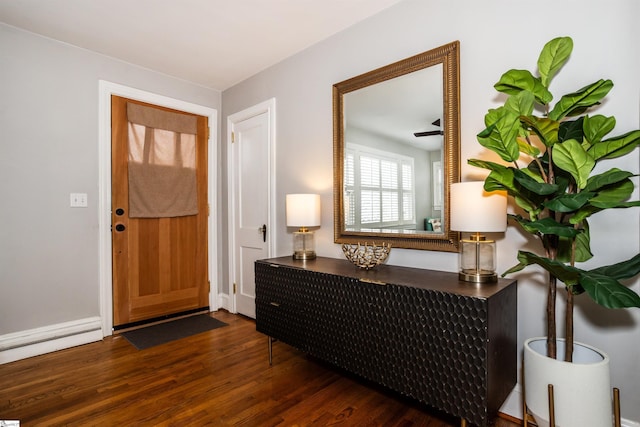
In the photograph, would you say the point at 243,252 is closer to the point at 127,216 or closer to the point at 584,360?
the point at 127,216

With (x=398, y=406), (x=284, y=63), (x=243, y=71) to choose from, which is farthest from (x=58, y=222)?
(x=398, y=406)

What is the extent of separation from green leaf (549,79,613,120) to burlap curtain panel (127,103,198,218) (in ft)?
10.2

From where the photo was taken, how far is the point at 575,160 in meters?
1.26

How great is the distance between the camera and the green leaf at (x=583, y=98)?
4.32 ft

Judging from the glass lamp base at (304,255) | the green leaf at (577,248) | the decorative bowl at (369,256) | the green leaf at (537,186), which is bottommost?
the glass lamp base at (304,255)

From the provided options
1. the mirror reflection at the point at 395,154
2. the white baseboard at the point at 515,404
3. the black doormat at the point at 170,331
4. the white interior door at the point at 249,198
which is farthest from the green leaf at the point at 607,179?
the black doormat at the point at 170,331

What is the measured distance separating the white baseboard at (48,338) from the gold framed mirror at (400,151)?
2.25 metres

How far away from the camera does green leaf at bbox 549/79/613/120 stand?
4.32 feet

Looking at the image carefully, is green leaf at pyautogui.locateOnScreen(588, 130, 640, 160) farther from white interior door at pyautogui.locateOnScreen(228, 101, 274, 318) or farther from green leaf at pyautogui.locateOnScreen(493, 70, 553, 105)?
white interior door at pyautogui.locateOnScreen(228, 101, 274, 318)

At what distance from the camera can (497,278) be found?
1.68 metres

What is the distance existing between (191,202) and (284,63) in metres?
1.67

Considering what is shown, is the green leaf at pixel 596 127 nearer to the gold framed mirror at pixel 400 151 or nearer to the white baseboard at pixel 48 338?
the gold framed mirror at pixel 400 151

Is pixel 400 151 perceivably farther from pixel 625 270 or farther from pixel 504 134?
pixel 625 270

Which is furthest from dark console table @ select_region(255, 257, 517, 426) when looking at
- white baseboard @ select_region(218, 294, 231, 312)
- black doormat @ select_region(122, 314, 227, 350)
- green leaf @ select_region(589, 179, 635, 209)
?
white baseboard @ select_region(218, 294, 231, 312)
